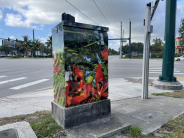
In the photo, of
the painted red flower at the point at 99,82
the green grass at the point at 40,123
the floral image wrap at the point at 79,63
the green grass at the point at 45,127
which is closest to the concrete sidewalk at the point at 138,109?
the green grass at the point at 40,123

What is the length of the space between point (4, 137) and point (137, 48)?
122m

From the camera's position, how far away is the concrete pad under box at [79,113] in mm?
2814

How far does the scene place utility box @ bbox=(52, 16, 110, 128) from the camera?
2773mm

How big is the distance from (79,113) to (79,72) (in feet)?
2.61

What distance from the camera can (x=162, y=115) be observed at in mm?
3652

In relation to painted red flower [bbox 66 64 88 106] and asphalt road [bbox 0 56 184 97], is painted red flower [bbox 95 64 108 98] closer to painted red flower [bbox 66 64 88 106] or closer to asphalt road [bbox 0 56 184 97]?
painted red flower [bbox 66 64 88 106]

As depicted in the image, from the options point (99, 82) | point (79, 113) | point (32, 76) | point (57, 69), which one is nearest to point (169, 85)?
point (99, 82)

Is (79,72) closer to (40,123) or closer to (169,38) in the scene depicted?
(40,123)

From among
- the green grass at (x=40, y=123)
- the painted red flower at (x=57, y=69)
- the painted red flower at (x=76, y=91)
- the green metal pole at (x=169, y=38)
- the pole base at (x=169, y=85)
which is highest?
the green metal pole at (x=169, y=38)

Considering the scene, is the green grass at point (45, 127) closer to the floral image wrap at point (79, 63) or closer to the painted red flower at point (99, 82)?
the floral image wrap at point (79, 63)

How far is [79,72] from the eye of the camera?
9.51 ft

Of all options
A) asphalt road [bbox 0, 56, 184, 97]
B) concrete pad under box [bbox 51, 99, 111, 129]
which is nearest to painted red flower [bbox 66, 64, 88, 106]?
concrete pad under box [bbox 51, 99, 111, 129]

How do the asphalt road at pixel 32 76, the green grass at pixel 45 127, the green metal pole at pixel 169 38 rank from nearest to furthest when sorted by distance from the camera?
1. the green grass at pixel 45 127
2. the green metal pole at pixel 169 38
3. the asphalt road at pixel 32 76

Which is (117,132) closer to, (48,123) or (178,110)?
(48,123)
